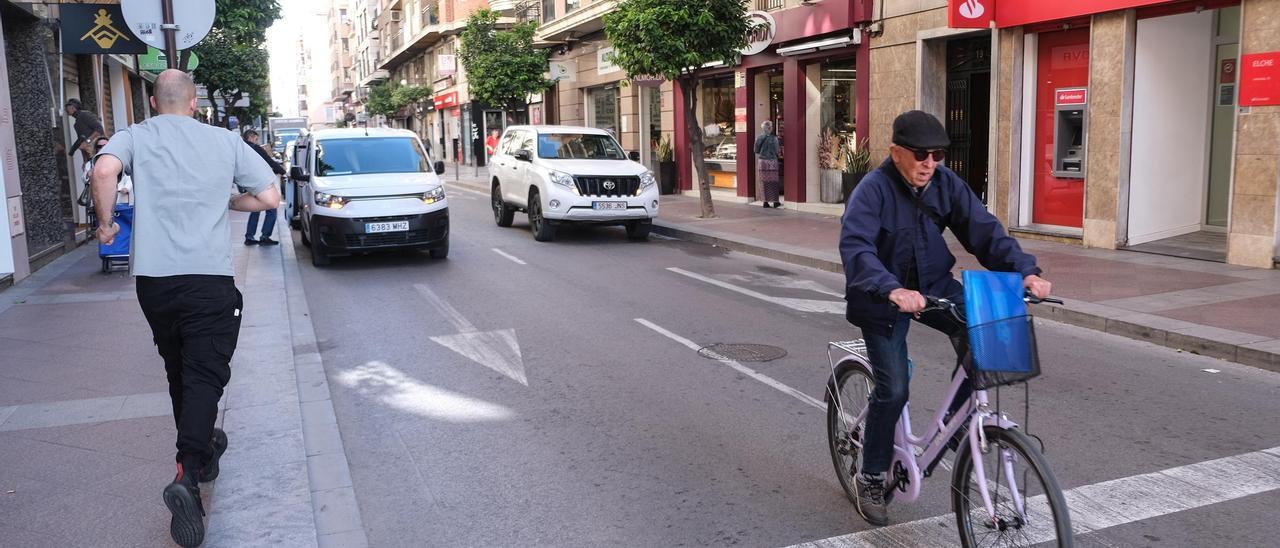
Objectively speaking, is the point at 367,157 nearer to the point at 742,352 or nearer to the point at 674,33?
the point at 674,33

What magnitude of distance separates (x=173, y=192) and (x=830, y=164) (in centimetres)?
1669

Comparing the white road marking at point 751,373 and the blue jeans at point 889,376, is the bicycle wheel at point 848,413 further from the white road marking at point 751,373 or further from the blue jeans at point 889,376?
the white road marking at point 751,373

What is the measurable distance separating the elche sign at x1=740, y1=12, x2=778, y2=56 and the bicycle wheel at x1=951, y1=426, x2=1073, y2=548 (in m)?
16.7

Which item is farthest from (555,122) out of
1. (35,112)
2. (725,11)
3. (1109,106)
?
(1109,106)

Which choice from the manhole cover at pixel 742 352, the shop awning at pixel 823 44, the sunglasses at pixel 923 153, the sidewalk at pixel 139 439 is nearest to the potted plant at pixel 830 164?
the shop awning at pixel 823 44

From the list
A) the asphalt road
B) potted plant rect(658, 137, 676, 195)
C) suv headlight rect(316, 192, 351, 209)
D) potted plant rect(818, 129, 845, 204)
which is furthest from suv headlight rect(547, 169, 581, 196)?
potted plant rect(658, 137, 676, 195)

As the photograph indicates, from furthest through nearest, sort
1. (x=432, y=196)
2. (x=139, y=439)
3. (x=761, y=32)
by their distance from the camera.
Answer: (x=761, y=32), (x=432, y=196), (x=139, y=439)

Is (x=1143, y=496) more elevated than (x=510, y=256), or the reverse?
(x=510, y=256)

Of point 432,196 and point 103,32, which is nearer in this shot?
point 432,196

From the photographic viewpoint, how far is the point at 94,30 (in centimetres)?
1352

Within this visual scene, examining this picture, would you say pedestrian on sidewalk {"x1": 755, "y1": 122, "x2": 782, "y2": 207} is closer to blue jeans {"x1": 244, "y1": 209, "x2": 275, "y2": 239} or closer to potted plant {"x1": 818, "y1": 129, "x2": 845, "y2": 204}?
potted plant {"x1": 818, "y1": 129, "x2": 845, "y2": 204}

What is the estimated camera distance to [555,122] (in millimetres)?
33875

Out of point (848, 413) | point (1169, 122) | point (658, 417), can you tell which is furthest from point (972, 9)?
point (848, 413)

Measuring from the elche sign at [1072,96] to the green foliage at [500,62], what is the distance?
754 inches
